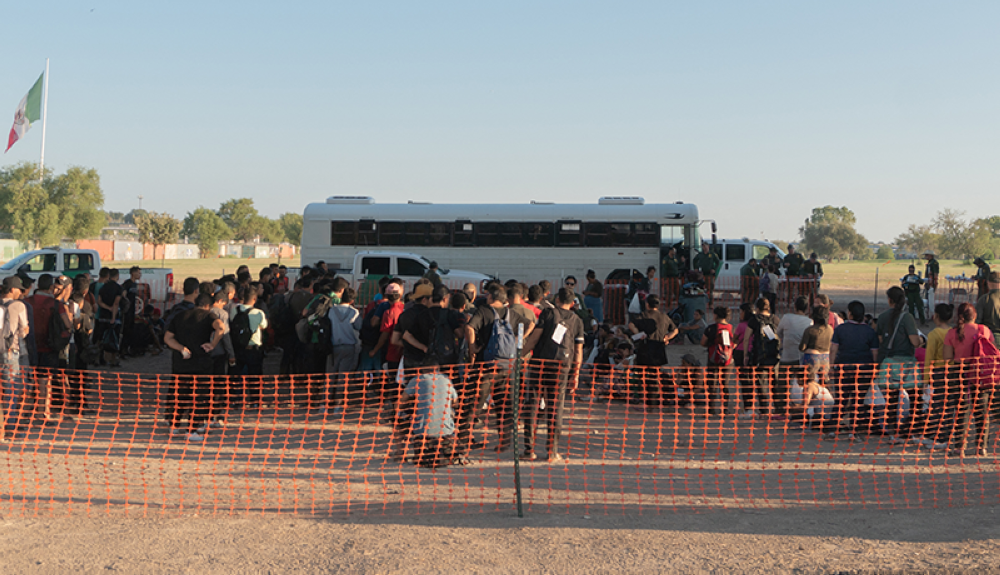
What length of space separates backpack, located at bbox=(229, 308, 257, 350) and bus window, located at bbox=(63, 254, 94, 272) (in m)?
12.9

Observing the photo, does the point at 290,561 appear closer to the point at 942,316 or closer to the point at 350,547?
the point at 350,547

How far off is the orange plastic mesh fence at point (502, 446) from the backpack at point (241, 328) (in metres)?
0.54

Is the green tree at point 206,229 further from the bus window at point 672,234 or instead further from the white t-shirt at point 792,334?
the white t-shirt at point 792,334

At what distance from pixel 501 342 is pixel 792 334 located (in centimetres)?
386

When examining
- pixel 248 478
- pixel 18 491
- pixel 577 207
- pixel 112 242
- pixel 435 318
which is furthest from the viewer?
pixel 112 242

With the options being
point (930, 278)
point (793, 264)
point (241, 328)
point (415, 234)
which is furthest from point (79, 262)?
point (930, 278)

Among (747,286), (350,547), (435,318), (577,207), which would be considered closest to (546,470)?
(435,318)

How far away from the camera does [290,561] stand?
4879mm

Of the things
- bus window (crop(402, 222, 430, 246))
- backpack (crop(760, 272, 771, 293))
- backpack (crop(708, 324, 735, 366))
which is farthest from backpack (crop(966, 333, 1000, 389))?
bus window (crop(402, 222, 430, 246))

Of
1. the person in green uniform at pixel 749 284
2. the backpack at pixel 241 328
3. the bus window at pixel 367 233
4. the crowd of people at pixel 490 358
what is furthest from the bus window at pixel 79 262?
the person in green uniform at pixel 749 284

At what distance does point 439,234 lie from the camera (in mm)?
22625

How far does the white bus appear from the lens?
21.9 meters

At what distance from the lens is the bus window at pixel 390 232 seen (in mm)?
22562

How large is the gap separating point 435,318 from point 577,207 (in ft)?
50.5
